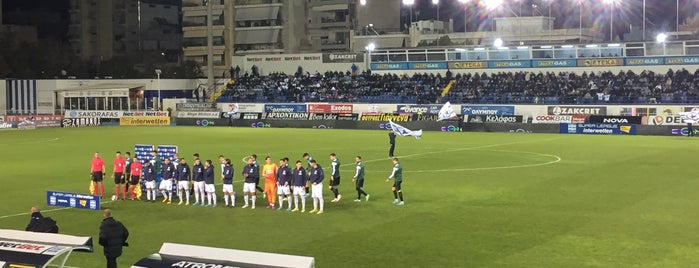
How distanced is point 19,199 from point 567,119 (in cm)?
4706

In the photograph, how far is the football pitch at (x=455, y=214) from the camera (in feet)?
55.4

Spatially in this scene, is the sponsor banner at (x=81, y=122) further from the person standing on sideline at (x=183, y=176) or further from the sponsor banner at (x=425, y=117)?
the person standing on sideline at (x=183, y=176)

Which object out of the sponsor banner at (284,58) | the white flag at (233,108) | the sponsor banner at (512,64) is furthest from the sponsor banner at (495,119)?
the white flag at (233,108)

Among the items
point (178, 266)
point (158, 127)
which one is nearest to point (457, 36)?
point (158, 127)

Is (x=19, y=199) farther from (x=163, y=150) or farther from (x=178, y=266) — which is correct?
(x=178, y=266)

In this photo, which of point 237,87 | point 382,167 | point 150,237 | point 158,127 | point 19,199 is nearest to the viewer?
point 150,237

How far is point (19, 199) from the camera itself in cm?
2606

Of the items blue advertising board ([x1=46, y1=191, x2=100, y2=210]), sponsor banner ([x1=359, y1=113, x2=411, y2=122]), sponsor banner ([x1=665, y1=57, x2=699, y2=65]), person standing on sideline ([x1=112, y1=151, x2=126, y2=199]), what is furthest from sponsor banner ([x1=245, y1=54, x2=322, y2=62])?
blue advertising board ([x1=46, y1=191, x2=100, y2=210])

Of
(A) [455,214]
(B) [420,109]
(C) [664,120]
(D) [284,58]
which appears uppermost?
(D) [284,58]

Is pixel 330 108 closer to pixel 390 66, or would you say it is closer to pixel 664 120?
pixel 390 66

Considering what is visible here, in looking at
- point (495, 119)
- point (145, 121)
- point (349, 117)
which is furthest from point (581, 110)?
point (145, 121)

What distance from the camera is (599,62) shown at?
2790 inches

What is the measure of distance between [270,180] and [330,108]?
50.1 metres

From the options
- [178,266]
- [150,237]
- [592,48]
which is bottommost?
[150,237]
